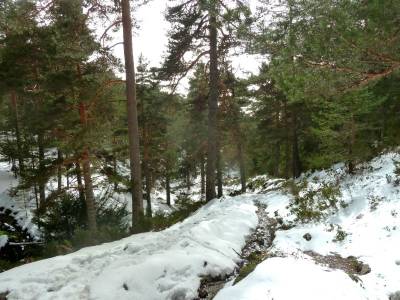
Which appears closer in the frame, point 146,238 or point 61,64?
point 146,238

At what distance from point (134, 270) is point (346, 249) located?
4602mm

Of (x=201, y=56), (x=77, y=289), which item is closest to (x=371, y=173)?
(x=201, y=56)

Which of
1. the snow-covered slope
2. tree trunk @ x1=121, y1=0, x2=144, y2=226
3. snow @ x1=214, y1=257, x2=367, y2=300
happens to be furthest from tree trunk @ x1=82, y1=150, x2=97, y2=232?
snow @ x1=214, y1=257, x2=367, y2=300

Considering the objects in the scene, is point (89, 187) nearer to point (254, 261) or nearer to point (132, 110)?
point (132, 110)

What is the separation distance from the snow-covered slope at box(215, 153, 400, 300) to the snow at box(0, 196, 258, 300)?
1.16 meters

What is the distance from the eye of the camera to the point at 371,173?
12.6 metres

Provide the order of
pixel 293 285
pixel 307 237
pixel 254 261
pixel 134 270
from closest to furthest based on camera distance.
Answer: pixel 293 285
pixel 134 270
pixel 254 261
pixel 307 237

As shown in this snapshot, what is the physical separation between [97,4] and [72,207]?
7.83 metres

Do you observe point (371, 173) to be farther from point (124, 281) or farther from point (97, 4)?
point (97, 4)

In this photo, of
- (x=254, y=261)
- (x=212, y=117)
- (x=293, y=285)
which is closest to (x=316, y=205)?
(x=254, y=261)

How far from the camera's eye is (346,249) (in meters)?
7.81

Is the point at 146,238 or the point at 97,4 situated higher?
the point at 97,4

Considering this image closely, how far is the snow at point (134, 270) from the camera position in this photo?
20.2 feet

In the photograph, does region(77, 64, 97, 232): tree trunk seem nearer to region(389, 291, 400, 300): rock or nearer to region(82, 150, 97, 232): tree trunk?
region(82, 150, 97, 232): tree trunk
